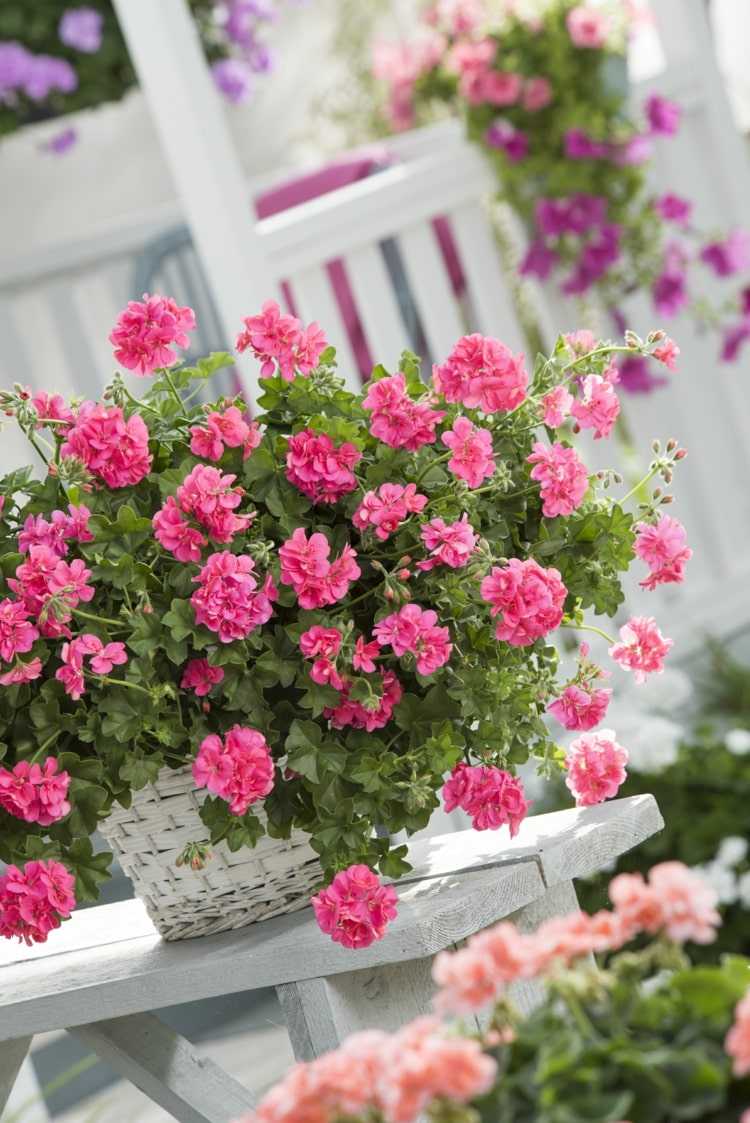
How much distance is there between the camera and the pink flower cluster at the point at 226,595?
3.88 feet

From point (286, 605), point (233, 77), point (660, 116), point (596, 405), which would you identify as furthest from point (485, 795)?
point (233, 77)

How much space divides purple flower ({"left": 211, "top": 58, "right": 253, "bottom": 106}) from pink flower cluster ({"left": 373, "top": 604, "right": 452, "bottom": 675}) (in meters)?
3.19

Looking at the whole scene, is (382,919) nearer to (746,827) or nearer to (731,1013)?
(731,1013)

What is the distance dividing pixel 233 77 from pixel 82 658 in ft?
10.5

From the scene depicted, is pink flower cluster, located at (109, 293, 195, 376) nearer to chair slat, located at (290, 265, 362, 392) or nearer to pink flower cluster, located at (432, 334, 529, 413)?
pink flower cluster, located at (432, 334, 529, 413)

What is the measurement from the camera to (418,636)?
1.21 metres

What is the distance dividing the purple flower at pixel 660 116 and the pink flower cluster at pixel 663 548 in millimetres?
2489

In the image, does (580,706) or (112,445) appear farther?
(580,706)

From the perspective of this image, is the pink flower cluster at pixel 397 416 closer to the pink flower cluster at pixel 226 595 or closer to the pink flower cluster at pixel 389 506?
the pink flower cluster at pixel 389 506

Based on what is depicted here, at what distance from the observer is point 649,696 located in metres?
3.26

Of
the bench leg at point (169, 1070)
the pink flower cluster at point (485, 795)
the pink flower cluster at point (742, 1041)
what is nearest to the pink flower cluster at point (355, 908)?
the pink flower cluster at point (485, 795)

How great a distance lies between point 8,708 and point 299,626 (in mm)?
237

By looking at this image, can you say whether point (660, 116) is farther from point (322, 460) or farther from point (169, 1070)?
point (169, 1070)

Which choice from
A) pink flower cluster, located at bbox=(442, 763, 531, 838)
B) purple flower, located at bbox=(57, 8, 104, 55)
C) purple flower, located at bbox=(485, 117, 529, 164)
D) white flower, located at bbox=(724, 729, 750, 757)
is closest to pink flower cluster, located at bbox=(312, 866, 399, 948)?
pink flower cluster, located at bbox=(442, 763, 531, 838)
